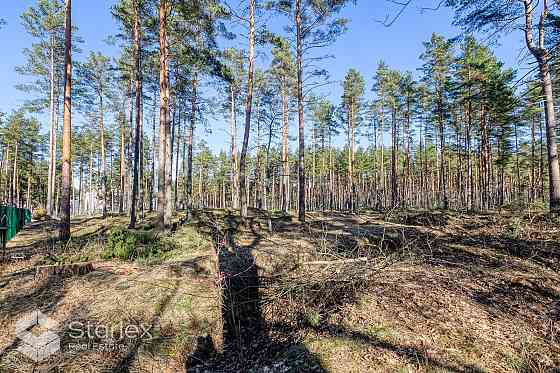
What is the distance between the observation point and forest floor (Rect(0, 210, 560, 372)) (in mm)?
3902

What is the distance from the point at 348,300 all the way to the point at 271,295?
62.5 inches

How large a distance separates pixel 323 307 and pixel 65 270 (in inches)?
249

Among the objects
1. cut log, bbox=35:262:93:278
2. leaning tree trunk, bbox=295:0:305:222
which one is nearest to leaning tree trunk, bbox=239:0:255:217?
leaning tree trunk, bbox=295:0:305:222

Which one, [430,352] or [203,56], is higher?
[203,56]

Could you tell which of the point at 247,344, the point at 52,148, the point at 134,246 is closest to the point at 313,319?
the point at 247,344

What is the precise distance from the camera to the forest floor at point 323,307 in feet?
12.8

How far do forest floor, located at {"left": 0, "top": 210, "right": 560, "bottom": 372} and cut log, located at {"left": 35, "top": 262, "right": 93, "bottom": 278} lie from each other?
0.15 metres

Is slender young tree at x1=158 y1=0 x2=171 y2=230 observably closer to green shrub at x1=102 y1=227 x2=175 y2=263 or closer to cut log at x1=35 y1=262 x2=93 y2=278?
green shrub at x1=102 y1=227 x2=175 y2=263

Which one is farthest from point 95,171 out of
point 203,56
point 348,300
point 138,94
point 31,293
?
point 348,300

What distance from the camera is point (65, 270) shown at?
7070 millimetres

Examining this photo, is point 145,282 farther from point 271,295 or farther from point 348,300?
point 348,300

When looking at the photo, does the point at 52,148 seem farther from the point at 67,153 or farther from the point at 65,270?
the point at 65,270

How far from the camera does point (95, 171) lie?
53344 millimetres

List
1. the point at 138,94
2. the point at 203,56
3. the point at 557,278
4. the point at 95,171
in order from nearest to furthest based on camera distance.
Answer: the point at 557,278
the point at 203,56
the point at 138,94
the point at 95,171
